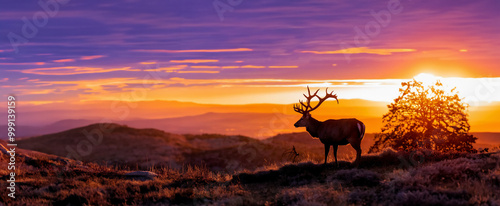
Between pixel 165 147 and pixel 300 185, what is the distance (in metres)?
43.5

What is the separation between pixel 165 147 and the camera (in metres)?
55.1

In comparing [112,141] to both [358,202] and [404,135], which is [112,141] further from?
[358,202]

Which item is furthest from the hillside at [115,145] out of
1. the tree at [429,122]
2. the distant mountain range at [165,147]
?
the tree at [429,122]

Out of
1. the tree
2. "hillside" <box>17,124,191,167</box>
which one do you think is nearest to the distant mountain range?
"hillside" <box>17,124,191,167</box>

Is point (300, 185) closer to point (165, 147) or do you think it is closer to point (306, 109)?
point (306, 109)

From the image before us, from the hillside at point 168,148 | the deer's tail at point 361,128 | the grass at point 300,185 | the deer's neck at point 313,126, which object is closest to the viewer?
the grass at point 300,185

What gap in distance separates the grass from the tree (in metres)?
4.59

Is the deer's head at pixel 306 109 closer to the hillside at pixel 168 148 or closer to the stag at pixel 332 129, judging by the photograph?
the stag at pixel 332 129

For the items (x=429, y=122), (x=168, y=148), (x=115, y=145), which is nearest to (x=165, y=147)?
(x=168, y=148)

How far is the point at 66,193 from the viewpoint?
1266 centimetres

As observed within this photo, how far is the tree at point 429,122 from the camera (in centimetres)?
2042

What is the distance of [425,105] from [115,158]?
3805cm

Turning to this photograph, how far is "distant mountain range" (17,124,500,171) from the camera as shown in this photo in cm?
4478

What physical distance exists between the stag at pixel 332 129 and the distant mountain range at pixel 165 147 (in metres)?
19.1
